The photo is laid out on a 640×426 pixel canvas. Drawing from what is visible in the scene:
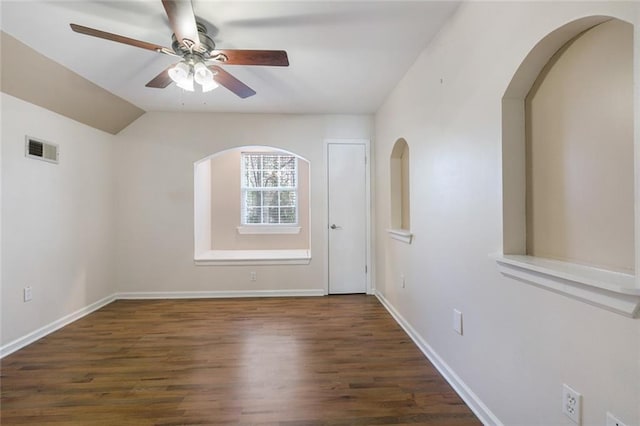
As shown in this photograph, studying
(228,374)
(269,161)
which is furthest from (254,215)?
(228,374)

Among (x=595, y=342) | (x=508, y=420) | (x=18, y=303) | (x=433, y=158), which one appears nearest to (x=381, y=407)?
(x=508, y=420)

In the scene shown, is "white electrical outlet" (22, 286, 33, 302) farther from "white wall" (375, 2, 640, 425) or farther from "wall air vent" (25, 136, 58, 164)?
"white wall" (375, 2, 640, 425)

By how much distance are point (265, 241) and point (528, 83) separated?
→ 430 cm

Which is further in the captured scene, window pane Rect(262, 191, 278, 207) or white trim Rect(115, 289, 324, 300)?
window pane Rect(262, 191, 278, 207)

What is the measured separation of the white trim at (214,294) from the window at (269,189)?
1493mm

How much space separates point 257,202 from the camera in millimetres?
5094

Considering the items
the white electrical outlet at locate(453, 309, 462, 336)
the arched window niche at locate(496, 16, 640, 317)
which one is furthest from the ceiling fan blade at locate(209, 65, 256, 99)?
the white electrical outlet at locate(453, 309, 462, 336)

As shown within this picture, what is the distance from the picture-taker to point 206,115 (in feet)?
12.6

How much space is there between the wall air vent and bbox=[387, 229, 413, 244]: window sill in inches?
133

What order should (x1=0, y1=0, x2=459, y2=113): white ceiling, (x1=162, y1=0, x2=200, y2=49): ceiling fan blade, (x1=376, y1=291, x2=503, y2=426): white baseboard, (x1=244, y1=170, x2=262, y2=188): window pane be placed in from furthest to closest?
(x1=244, y1=170, x2=262, y2=188): window pane, (x1=0, y1=0, x2=459, y2=113): white ceiling, (x1=376, y1=291, x2=503, y2=426): white baseboard, (x1=162, y1=0, x2=200, y2=49): ceiling fan blade

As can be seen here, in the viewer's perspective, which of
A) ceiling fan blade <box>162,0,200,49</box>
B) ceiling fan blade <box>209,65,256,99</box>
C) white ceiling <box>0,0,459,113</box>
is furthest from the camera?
ceiling fan blade <box>209,65,256,99</box>

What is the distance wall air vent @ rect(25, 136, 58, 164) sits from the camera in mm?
2539

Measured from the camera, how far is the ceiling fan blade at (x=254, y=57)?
5.89 feet

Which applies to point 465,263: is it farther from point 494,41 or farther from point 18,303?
point 18,303
